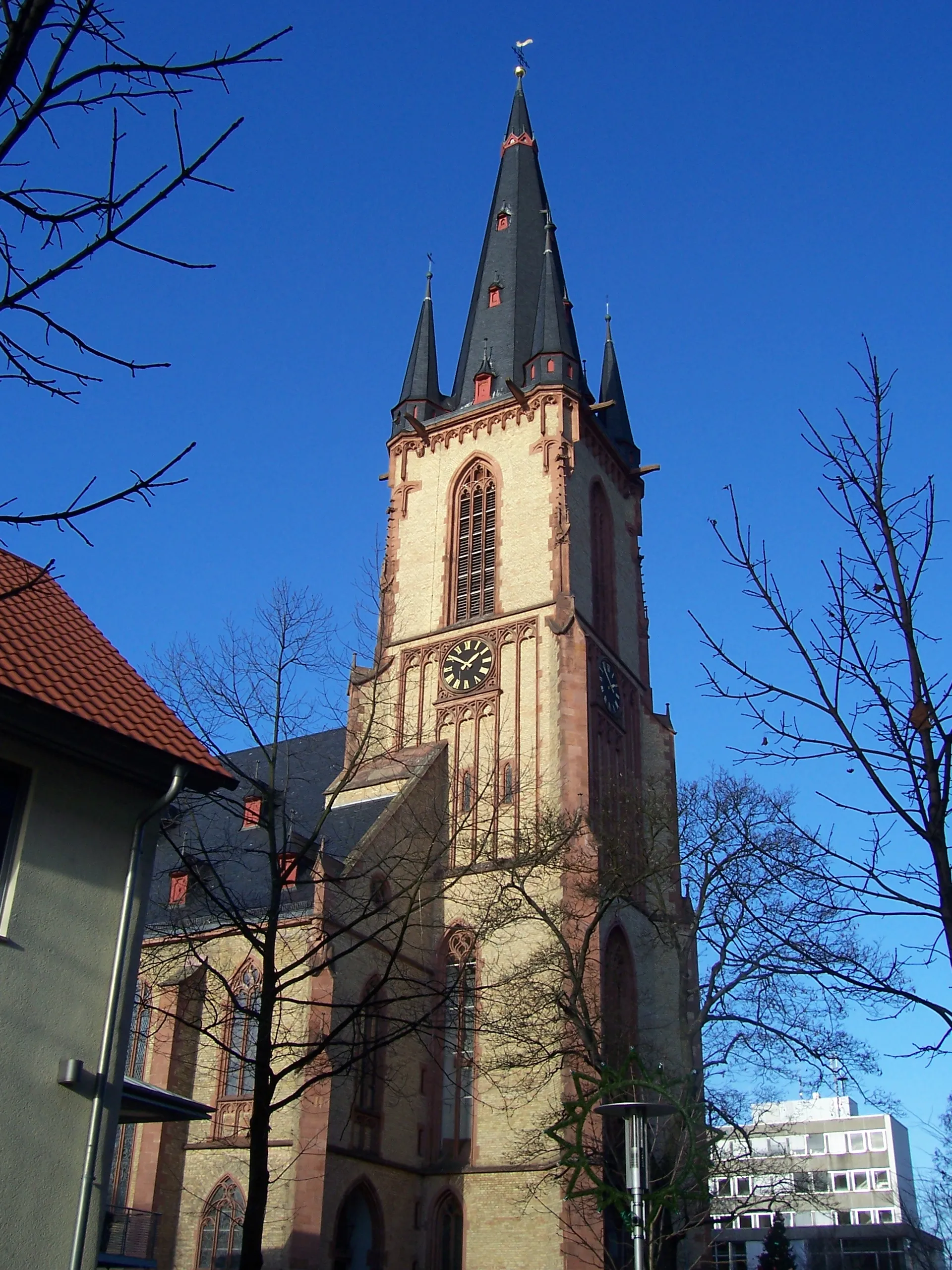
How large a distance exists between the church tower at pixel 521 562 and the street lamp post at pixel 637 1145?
14562mm

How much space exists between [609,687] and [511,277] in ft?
49.2

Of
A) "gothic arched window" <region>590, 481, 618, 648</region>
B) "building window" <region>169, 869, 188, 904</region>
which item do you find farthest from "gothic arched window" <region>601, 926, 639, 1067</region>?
"building window" <region>169, 869, 188, 904</region>

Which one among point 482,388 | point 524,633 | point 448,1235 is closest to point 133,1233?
point 448,1235

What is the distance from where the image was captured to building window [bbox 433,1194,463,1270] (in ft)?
Result: 77.8

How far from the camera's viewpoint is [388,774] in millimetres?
29734

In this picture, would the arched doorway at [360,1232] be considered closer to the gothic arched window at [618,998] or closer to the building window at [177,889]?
the gothic arched window at [618,998]

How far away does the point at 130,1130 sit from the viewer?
2405 cm

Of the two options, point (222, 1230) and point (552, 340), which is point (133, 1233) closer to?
point (222, 1230)

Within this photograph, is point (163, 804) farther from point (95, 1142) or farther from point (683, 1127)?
point (683, 1127)

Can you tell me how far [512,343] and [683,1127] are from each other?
24.9m

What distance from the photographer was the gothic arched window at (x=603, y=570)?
108 feet

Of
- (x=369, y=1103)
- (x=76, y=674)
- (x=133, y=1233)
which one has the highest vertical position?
(x=76, y=674)

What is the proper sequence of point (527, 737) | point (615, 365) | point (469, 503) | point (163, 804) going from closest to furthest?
1. point (163, 804)
2. point (527, 737)
3. point (469, 503)
4. point (615, 365)

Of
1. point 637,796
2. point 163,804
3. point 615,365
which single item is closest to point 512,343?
point 615,365
